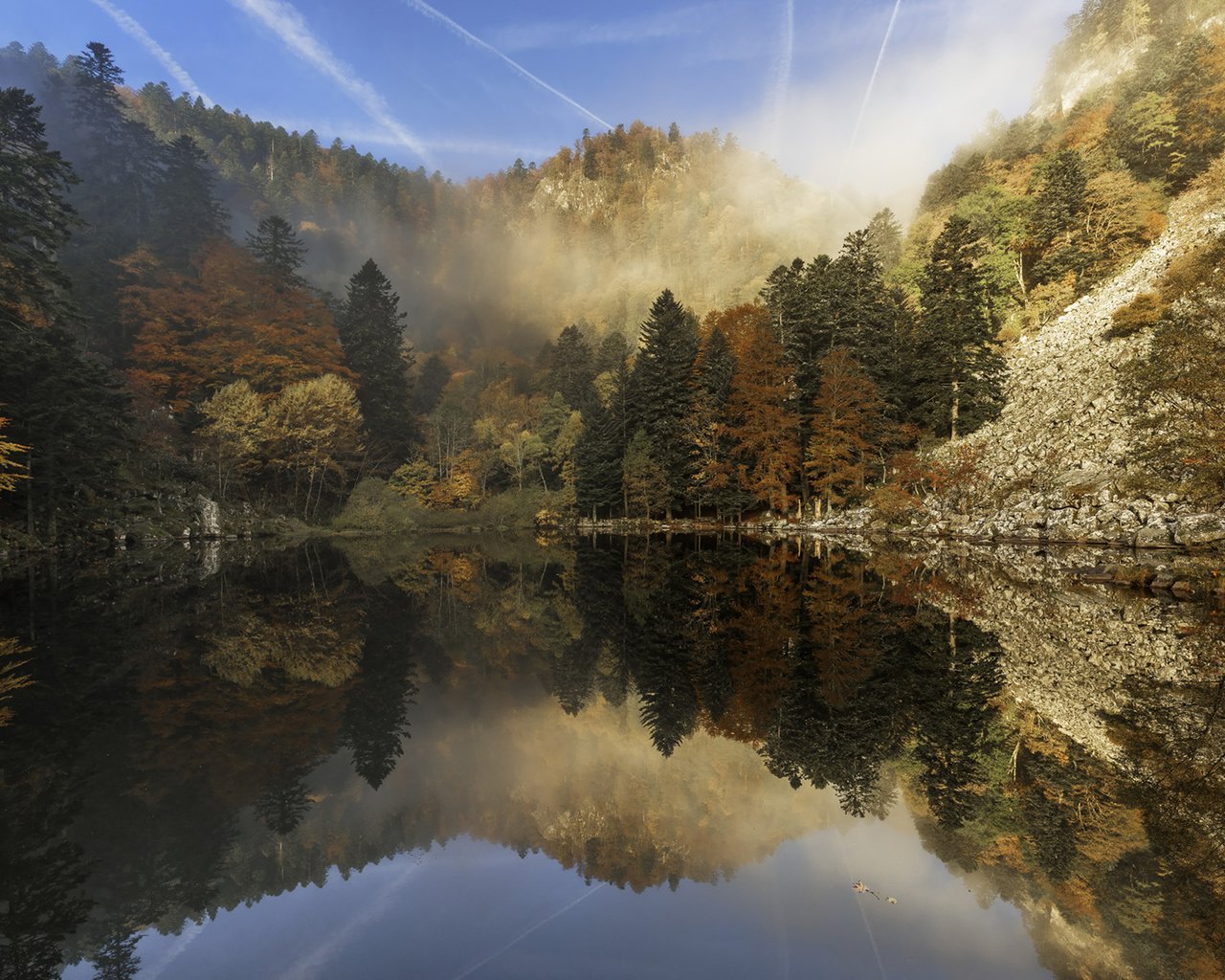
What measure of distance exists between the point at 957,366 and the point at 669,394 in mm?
19827

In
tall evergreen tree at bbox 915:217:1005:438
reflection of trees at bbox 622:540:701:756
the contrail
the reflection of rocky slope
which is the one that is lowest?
the contrail

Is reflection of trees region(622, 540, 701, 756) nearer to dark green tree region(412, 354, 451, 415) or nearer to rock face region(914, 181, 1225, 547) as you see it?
rock face region(914, 181, 1225, 547)

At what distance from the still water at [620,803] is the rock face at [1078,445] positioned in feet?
48.5

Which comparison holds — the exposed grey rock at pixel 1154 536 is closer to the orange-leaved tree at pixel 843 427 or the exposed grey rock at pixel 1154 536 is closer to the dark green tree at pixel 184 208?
the orange-leaved tree at pixel 843 427

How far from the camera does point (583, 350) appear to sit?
78.2 metres

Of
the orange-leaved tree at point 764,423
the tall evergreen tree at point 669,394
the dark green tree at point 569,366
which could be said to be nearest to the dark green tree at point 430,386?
the dark green tree at point 569,366

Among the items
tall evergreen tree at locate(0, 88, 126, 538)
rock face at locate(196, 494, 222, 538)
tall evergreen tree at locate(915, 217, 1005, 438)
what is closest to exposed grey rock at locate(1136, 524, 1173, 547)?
tall evergreen tree at locate(915, 217, 1005, 438)

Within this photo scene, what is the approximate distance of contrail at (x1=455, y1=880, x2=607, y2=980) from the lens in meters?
3.25

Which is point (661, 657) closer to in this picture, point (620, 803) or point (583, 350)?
point (620, 803)

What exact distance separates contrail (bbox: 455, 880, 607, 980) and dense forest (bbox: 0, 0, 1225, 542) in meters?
21.8

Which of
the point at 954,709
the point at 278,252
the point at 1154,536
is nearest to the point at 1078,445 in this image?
the point at 1154,536

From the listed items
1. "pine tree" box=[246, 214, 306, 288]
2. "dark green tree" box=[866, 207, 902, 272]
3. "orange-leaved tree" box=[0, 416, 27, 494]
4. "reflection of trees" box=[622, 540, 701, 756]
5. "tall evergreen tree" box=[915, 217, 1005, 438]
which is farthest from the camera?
"dark green tree" box=[866, 207, 902, 272]

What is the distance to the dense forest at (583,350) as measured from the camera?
31734mm

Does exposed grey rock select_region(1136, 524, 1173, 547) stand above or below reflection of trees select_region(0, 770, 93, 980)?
above
